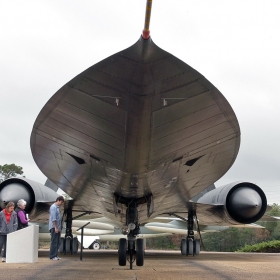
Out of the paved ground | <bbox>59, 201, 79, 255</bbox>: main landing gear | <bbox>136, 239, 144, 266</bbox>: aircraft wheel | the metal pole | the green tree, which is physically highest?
the green tree

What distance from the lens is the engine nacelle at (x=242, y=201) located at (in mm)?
12320

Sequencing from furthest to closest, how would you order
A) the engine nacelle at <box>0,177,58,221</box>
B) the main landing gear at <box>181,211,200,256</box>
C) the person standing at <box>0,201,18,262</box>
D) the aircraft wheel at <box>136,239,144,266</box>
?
the main landing gear at <box>181,211,200,256</box>
the engine nacelle at <box>0,177,58,221</box>
the person standing at <box>0,201,18,262</box>
the aircraft wheel at <box>136,239,144,266</box>

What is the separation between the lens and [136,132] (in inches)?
237

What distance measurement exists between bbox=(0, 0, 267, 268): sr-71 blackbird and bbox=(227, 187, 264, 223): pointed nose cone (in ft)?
9.66

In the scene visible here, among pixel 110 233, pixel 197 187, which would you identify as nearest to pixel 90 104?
pixel 197 187

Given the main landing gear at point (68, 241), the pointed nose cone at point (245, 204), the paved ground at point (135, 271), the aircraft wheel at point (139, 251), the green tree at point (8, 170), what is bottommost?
the paved ground at point (135, 271)

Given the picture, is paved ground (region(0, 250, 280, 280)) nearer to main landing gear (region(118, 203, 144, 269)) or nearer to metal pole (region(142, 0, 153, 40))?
main landing gear (region(118, 203, 144, 269))

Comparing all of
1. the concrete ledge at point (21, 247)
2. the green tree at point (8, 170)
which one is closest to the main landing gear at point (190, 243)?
the concrete ledge at point (21, 247)

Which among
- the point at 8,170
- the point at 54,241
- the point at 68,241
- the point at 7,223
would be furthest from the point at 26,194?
the point at 8,170

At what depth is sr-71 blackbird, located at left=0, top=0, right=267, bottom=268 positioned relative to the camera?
4.97 meters

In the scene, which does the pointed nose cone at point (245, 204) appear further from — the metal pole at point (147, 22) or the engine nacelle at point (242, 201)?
the metal pole at point (147, 22)

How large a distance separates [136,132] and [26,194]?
7045mm

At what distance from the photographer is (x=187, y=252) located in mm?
14867

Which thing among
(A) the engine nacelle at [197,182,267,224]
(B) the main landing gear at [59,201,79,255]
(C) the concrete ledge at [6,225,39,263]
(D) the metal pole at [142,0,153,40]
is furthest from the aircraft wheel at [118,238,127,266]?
(B) the main landing gear at [59,201,79,255]
